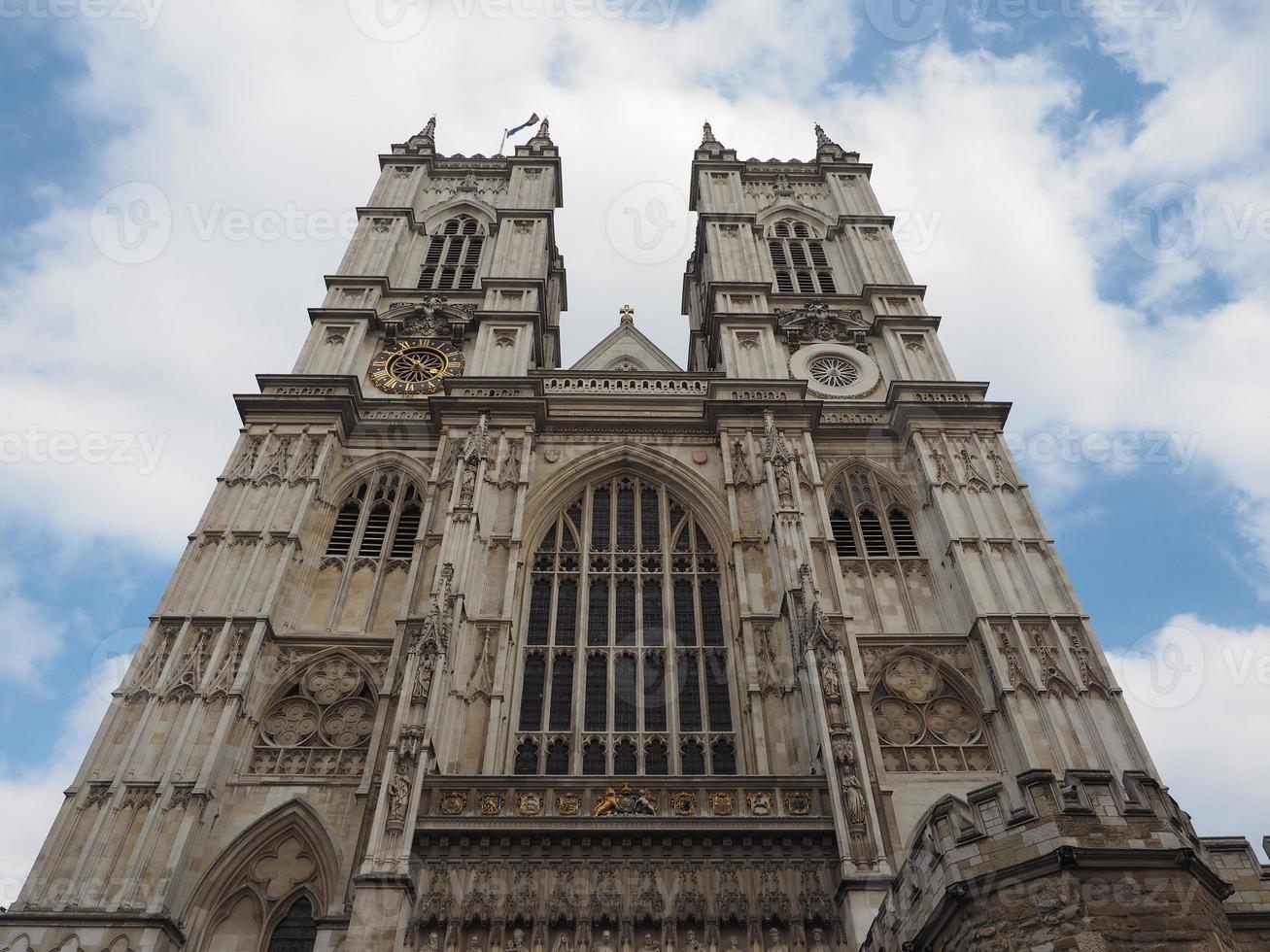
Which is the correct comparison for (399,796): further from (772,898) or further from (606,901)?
(772,898)

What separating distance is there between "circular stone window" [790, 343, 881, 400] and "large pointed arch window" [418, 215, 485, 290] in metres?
10.9

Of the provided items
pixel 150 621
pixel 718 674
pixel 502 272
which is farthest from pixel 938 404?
pixel 150 621

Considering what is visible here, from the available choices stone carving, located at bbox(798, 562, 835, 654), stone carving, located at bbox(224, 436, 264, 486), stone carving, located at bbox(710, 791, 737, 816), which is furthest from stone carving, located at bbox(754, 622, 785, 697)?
stone carving, located at bbox(224, 436, 264, 486)

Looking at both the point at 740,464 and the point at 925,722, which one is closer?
the point at 925,722

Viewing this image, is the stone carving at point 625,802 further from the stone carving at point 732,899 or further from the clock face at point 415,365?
the clock face at point 415,365

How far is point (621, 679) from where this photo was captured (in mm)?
19703

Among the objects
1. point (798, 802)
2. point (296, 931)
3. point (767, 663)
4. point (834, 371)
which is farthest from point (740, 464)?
point (296, 931)

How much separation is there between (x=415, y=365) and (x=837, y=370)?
12.1 meters

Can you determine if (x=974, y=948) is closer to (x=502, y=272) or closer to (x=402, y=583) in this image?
(x=402, y=583)

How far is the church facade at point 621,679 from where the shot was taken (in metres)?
13.7

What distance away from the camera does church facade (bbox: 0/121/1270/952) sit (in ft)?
45.1

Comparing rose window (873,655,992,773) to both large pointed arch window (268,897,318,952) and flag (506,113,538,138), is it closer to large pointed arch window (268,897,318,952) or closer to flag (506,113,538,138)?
large pointed arch window (268,897,318,952)

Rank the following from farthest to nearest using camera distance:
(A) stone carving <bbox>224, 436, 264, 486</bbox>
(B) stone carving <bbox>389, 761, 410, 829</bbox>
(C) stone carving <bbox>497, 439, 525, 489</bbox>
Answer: (C) stone carving <bbox>497, 439, 525, 489</bbox>
(A) stone carving <bbox>224, 436, 264, 486</bbox>
(B) stone carving <bbox>389, 761, 410, 829</bbox>

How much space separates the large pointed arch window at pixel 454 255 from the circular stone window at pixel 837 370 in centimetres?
1090
